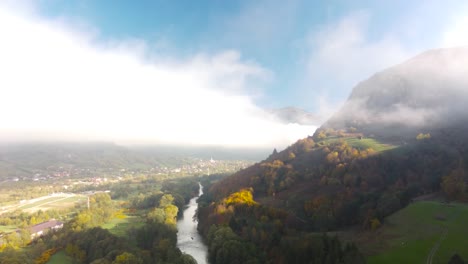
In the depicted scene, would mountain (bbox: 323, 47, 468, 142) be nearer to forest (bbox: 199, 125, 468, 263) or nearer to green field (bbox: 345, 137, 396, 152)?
green field (bbox: 345, 137, 396, 152)

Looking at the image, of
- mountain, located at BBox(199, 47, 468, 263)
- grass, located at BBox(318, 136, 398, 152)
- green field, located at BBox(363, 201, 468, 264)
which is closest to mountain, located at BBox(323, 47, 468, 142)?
mountain, located at BBox(199, 47, 468, 263)

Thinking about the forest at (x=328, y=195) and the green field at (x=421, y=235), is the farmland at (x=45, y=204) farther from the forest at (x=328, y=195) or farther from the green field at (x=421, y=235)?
the green field at (x=421, y=235)

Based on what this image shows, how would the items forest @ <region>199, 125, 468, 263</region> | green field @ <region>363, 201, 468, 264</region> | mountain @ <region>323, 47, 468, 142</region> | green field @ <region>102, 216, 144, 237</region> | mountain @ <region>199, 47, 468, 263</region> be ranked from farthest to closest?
mountain @ <region>323, 47, 468, 142</region> < green field @ <region>102, 216, 144, 237</region> < mountain @ <region>199, 47, 468, 263</region> < forest @ <region>199, 125, 468, 263</region> < green field @ <region>363, 201, 468, 264</region>

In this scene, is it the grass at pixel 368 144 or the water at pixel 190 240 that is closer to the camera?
the water at pixel 190 240

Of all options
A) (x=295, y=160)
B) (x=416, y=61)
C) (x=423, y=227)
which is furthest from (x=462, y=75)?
(x=423, y=227)

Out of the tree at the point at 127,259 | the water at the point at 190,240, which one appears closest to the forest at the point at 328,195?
the water at the point at 190,240
